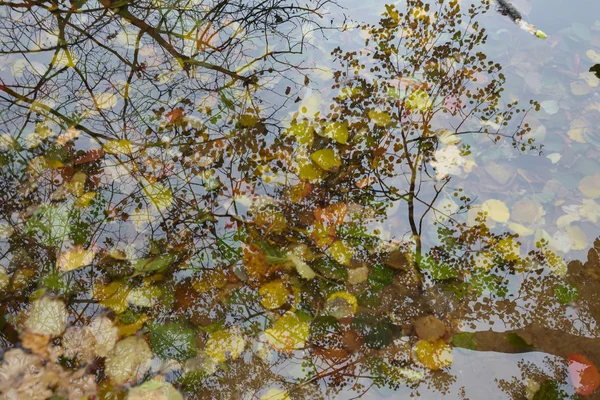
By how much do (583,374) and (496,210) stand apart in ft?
1.78

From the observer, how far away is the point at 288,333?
51.0 inches

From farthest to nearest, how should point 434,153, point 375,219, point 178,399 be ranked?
1. point 434,153
2. point 375,219
3. point 178,399

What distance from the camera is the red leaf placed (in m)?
1.14

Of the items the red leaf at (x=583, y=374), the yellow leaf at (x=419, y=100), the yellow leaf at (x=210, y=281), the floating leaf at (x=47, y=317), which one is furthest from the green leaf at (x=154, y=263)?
the red leaf at (x=583, y=374)

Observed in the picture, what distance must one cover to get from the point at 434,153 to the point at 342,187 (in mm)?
365

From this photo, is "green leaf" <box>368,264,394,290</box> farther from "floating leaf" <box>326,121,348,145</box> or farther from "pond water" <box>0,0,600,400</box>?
"floating leaf" <box>326,121,348,145</box>

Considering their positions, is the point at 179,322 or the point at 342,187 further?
the point at 342,187

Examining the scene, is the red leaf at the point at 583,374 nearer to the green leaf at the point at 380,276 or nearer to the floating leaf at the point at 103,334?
the green leaf at the point at 380,276

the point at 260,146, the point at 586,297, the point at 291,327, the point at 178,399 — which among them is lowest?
the point at 178,399

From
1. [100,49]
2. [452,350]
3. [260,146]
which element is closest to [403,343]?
[452,350]

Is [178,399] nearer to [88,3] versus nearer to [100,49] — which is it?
[100,49]

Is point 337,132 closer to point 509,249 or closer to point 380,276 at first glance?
point 380,276

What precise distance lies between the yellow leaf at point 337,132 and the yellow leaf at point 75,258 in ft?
2.88

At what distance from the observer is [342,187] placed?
1.45 meters
